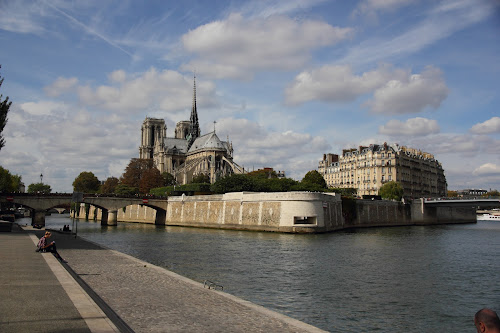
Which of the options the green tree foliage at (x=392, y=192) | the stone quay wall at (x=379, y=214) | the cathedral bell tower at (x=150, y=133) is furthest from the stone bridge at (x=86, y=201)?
the cathedral bell tower at (x=150, y=133)

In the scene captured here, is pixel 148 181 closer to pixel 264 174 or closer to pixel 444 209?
pixel 264 174

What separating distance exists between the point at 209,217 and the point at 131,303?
5439cm

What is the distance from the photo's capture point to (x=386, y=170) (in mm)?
108438

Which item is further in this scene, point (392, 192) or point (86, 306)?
point (392, 192)

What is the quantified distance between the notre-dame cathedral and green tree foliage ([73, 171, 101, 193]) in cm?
2496

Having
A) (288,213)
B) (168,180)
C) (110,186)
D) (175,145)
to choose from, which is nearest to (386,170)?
(168,180)

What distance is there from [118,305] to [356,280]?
12.3m

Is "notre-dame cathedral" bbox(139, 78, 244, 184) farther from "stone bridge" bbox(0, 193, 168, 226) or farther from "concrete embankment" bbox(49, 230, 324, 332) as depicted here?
"concrete embankment" bbox(49, 230, 324, 332)

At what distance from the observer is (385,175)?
10838 cm

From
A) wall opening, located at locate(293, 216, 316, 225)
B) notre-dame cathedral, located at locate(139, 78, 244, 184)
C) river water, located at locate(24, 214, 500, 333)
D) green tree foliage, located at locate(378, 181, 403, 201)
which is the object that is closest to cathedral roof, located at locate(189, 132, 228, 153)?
notre-dame cathedral, located at locate(139, 78, 244, 184)

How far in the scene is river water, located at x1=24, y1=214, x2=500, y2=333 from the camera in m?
14.2

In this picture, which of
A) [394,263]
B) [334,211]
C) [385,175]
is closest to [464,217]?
[385,175]

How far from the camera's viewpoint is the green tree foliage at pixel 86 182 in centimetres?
14188

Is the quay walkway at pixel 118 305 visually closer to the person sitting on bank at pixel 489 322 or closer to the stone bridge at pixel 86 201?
the person sitting on bank at pixel 489 322
